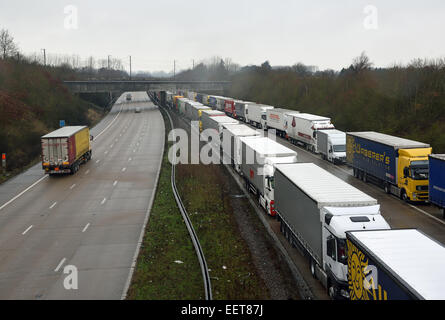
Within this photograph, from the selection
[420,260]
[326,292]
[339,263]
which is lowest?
[326,292]

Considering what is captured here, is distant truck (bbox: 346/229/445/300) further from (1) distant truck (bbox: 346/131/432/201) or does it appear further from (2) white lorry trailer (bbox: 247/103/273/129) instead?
(2) white lorry trailer (bbox: 247/103/273/129)

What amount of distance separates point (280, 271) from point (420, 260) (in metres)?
7.27

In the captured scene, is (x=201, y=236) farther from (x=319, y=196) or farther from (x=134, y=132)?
(x=134, y=132)

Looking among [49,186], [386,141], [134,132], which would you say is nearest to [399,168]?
[386,141]

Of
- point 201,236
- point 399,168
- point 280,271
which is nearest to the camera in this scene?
point 280,271

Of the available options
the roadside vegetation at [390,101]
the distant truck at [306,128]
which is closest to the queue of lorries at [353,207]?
the distant truck at [306,128]

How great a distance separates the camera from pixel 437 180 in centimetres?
2284

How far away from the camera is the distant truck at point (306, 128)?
44.2 metres

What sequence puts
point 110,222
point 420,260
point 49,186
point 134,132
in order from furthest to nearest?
point 134,132
point 49,186
point 110,222
point 420,260

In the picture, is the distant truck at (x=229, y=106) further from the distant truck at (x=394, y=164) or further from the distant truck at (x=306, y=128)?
the distant truck at (x=394, y=164)

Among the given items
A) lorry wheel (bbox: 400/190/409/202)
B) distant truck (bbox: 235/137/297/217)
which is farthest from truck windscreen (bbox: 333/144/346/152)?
lorry wheel (bbox: 400/190/409/202)

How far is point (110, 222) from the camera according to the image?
23688mm

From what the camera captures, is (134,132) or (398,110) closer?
(398,110)

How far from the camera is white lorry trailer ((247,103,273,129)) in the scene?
210 feet
